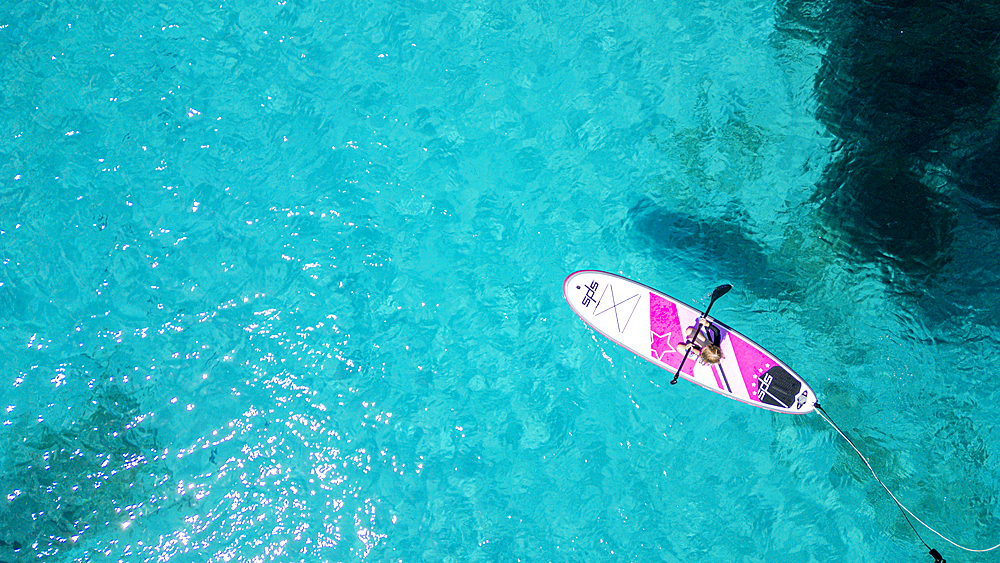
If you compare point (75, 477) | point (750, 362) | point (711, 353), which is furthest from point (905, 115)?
point (75, 477)

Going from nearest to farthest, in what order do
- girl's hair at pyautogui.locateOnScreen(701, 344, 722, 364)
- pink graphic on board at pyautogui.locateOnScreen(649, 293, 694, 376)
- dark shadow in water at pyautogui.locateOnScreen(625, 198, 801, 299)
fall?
girl's hair at pyautogui.locateOnScreen(701, 344, 722, 364), pink graphic on board at pyautogui.locateOnScreen(649, 293, 694, 376), dark shadow in water at pyautogui.locateOnScreen(625, 198, 801, 299)

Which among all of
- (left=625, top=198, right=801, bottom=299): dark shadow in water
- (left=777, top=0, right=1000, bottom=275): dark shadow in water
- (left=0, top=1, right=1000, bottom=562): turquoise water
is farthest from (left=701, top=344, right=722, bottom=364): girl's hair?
(left=777, top=0, right=1000, bottom=275): dark shadow in water

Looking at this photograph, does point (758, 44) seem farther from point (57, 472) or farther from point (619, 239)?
point (57, 472)

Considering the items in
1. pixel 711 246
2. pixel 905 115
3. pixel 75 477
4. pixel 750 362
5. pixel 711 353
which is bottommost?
pixel 75 477

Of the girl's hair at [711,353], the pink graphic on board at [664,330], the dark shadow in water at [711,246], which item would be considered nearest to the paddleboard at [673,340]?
the pink graphic on board at [664,330]

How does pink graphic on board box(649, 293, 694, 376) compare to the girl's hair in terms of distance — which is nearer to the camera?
the girl's hair

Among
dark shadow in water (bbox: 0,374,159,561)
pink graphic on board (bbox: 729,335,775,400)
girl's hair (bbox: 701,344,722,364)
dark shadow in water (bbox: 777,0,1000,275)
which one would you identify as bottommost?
dark shadow in water (bbox: 0,374,159,561)

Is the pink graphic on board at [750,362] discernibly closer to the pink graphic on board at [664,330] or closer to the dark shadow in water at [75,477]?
the pink graphic on board at [664,330]

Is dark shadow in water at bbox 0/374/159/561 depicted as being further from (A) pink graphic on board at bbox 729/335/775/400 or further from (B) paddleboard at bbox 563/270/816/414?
(A) pink graphic on board at bbox 729/335/775/400

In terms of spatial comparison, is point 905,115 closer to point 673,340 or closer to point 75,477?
A: point 673,340
